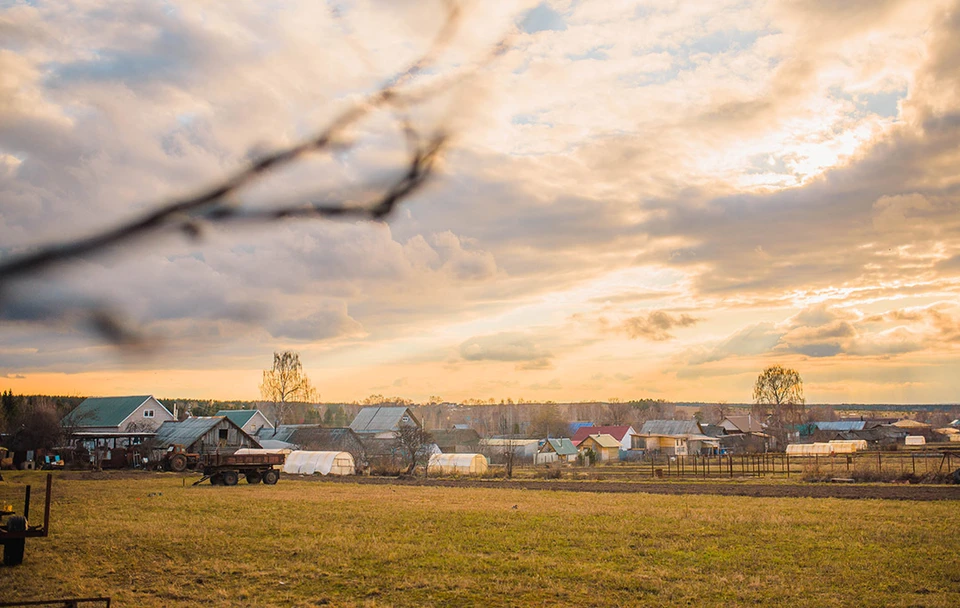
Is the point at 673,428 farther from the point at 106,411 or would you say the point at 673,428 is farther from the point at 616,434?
the point at 106,411

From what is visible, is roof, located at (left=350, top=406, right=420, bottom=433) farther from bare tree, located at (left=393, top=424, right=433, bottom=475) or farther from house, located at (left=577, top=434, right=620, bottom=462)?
bare tree, located at (left=393, top=424, right=433, bottom=475)

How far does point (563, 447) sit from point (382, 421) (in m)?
22.0

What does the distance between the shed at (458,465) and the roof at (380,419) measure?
2890 centimetres

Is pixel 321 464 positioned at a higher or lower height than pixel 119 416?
lower

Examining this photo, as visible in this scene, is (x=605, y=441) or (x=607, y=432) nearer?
(x=605, y=441)

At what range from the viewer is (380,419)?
88.2 m

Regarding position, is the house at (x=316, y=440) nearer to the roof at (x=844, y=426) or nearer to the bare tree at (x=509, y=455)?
the bare tree at (x=509, y=455)

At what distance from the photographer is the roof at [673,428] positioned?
111 meters

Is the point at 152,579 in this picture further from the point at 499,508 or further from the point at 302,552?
the point at 499,508

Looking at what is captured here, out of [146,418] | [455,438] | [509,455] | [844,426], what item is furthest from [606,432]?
[146,418]

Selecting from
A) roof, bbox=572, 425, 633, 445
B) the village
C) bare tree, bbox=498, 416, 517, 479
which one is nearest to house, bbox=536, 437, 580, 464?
the village

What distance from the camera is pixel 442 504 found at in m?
28.7

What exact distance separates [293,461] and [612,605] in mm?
49624

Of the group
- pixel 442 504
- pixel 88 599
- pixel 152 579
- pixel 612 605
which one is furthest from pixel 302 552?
pixel 442 504
